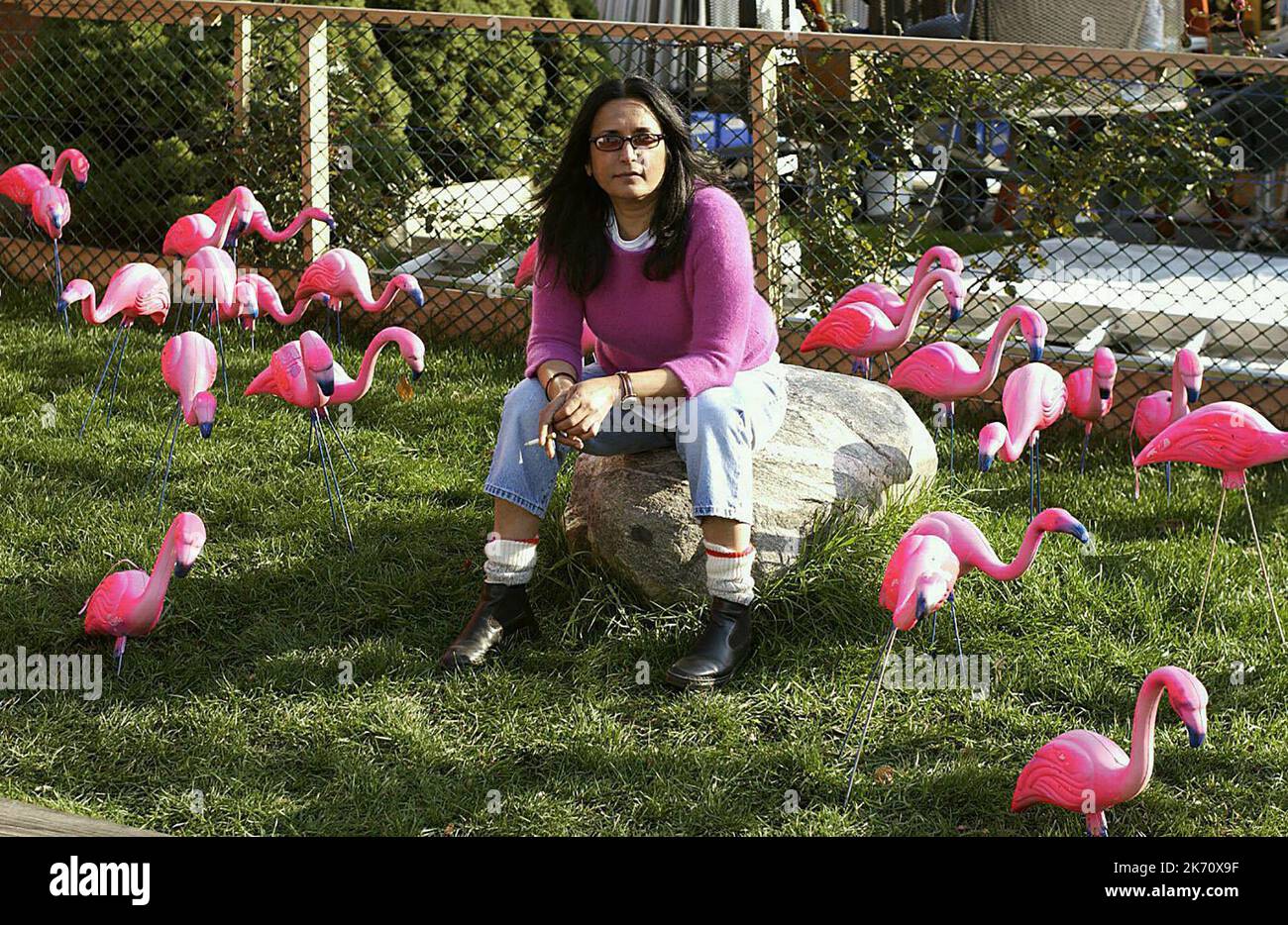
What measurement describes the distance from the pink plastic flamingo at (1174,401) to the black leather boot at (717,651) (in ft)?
4.52

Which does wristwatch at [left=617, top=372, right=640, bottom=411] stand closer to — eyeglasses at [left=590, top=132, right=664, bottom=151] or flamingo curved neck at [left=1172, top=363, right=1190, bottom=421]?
eyeglasses at [left=590, top=132, right=664, bottom=151]

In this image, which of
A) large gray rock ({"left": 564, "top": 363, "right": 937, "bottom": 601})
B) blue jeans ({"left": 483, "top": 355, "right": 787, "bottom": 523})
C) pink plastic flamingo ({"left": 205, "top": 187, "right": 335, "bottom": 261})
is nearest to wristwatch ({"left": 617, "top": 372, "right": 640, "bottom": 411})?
blue jeans ({"left": 483, "top": 355, "right": 787, "bottom": 523})

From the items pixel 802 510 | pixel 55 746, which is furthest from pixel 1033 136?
pixel 55 746

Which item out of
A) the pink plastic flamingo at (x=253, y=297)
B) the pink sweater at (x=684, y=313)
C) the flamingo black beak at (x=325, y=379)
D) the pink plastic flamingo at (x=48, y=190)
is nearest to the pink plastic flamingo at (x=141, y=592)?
the flamingo black beak at (x=325, y=379)

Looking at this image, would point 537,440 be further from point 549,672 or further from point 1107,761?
point 1107,761

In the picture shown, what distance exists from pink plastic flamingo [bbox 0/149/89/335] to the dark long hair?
281 centimetres

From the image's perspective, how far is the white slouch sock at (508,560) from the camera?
3.63 m

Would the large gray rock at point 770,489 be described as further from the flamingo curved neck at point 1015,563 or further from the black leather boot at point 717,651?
the flamingo curved neck at point 1015,563

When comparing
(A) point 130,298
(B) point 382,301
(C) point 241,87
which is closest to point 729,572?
(B) point 382,301

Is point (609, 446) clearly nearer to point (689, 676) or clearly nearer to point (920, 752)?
point (689, 676)

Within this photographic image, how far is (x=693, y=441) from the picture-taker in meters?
3.52

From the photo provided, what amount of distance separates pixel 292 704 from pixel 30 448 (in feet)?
6.09

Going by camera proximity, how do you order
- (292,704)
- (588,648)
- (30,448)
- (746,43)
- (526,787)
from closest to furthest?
(526,787)
(292,704)
(588,648)
(30,448)
(746,43)

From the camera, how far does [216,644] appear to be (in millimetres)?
3682
